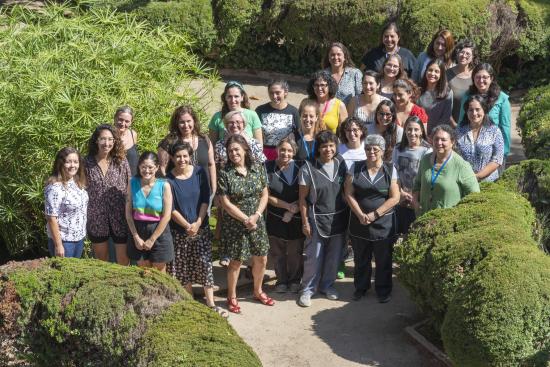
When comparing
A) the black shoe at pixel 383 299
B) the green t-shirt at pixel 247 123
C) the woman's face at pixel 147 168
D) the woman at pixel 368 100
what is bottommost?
the black shoe at pixel 383 299

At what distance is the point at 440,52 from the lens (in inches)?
393

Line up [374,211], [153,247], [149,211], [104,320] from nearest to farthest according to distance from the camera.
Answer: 1. [104,320]
2. [149,211]
3. [153,247]
4. [374,211]

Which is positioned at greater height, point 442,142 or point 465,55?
point 465,55

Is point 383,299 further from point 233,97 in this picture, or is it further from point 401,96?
point 233,97

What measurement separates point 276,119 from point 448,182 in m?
1.81

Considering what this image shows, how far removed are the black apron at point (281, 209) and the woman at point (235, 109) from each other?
15.0 inches

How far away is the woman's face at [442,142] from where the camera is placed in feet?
25.8

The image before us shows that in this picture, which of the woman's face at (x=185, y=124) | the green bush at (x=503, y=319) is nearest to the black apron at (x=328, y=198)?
the woman's face at (x=185, y=124)

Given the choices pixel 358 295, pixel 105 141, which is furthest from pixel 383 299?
pixel 105 141

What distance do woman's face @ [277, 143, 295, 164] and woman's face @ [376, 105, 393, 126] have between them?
901mm

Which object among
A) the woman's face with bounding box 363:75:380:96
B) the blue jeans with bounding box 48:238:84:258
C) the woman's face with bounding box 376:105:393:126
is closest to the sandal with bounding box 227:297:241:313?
the blue jeans with bounding box 48:238:84:258

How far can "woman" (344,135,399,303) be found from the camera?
812cm

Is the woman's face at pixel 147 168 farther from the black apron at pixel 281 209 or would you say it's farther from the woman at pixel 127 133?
the black apron at pixel 281 209

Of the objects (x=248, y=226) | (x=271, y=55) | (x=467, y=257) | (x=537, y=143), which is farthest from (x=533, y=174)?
(x=271, y=55)
